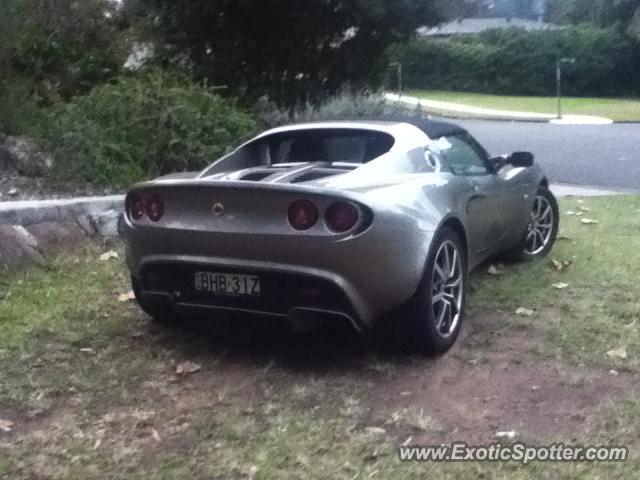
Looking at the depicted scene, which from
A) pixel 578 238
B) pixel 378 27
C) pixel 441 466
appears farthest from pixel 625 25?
pixel 441 466

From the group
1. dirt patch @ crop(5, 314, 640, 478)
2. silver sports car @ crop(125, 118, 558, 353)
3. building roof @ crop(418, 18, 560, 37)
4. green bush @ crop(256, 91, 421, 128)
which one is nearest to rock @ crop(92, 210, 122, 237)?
silver sports car @ crop(125, 118, 558, 353)

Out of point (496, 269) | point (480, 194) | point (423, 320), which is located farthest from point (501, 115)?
point (423, 320)

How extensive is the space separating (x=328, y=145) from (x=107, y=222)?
254cm

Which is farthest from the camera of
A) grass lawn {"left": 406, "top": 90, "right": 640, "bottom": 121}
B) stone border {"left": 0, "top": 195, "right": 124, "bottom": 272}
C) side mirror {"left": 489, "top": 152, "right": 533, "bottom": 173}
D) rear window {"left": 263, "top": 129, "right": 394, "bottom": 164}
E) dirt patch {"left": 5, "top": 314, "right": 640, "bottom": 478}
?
grass lawn {"left": 406, "top": 90, "right": 640, "bottom": 121}

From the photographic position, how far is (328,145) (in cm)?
623

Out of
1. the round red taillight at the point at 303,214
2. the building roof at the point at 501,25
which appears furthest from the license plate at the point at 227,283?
the building roof at the point at 501,25

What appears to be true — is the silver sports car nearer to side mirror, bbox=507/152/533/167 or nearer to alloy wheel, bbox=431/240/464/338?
alloy wheel, bbox=431/240/464/338

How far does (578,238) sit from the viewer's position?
8.70 m

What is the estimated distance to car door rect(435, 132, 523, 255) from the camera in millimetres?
6113

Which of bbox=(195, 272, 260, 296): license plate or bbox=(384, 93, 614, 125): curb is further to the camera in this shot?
bbox=(384, 93, 614, 125): curb

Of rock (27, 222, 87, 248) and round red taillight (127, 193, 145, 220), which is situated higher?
round red taillight (127, 193, 145, 220)

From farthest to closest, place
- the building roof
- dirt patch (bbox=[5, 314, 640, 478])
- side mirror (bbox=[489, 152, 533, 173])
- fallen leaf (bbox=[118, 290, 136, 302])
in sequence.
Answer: the building roof
side mirror (bbox=[489, 152, 533, 173])
fallen leaf (bbox=[118, 290, 136, 302])
dirt patch (bbox=[5, 314, 640, 478])

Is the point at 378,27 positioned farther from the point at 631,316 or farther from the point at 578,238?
the point at 631,316

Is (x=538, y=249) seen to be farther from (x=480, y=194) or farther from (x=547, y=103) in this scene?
(x=547, y=103)
